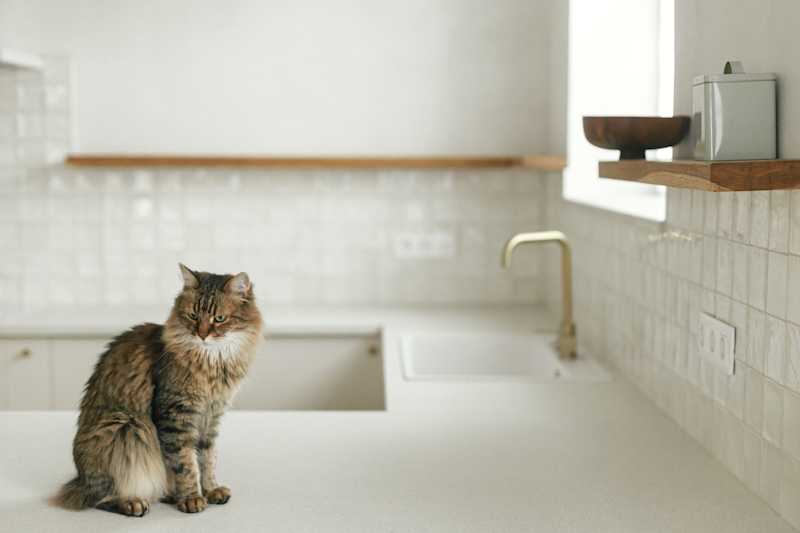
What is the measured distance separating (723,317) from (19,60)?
2650 millimetres

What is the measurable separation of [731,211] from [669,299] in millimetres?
433

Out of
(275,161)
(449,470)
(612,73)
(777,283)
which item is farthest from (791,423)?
(275,161)

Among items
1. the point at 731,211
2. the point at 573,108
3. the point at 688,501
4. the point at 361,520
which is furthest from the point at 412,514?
the point at 573,108

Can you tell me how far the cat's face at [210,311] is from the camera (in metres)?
1.50

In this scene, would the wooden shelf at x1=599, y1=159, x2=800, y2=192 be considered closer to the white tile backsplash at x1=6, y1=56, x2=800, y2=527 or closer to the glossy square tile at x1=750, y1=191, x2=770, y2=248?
the glossy square tile at x1=750, y1=191, x2=770, y2=248

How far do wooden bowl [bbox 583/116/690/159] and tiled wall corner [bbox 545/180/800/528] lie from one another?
0.14 m

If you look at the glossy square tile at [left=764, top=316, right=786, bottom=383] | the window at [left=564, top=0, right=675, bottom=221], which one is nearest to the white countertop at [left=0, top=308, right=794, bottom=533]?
the glossy square tile at [left=764, top=316, right=786, bottom=383]

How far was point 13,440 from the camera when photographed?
77.8 inches

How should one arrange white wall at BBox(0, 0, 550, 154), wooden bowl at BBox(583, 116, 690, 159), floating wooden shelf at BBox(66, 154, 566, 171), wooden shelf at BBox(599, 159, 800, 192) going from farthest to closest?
white wall at BBox(0, 0, 550, 154), floating wooden shelf at BBox(66, 154, 566, 171), wooden bowl at BBox(583, 116, 690, 159), wooden shelf at BBox(599, 159, 800, 192)

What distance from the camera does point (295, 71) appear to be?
3740mm

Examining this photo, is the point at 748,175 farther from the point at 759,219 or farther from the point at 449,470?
the point at 449,470

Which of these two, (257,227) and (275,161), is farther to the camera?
(257,227)

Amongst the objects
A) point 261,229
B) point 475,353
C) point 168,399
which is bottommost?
point 475,353

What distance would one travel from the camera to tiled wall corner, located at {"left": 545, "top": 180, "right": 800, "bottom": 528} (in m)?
1.53
